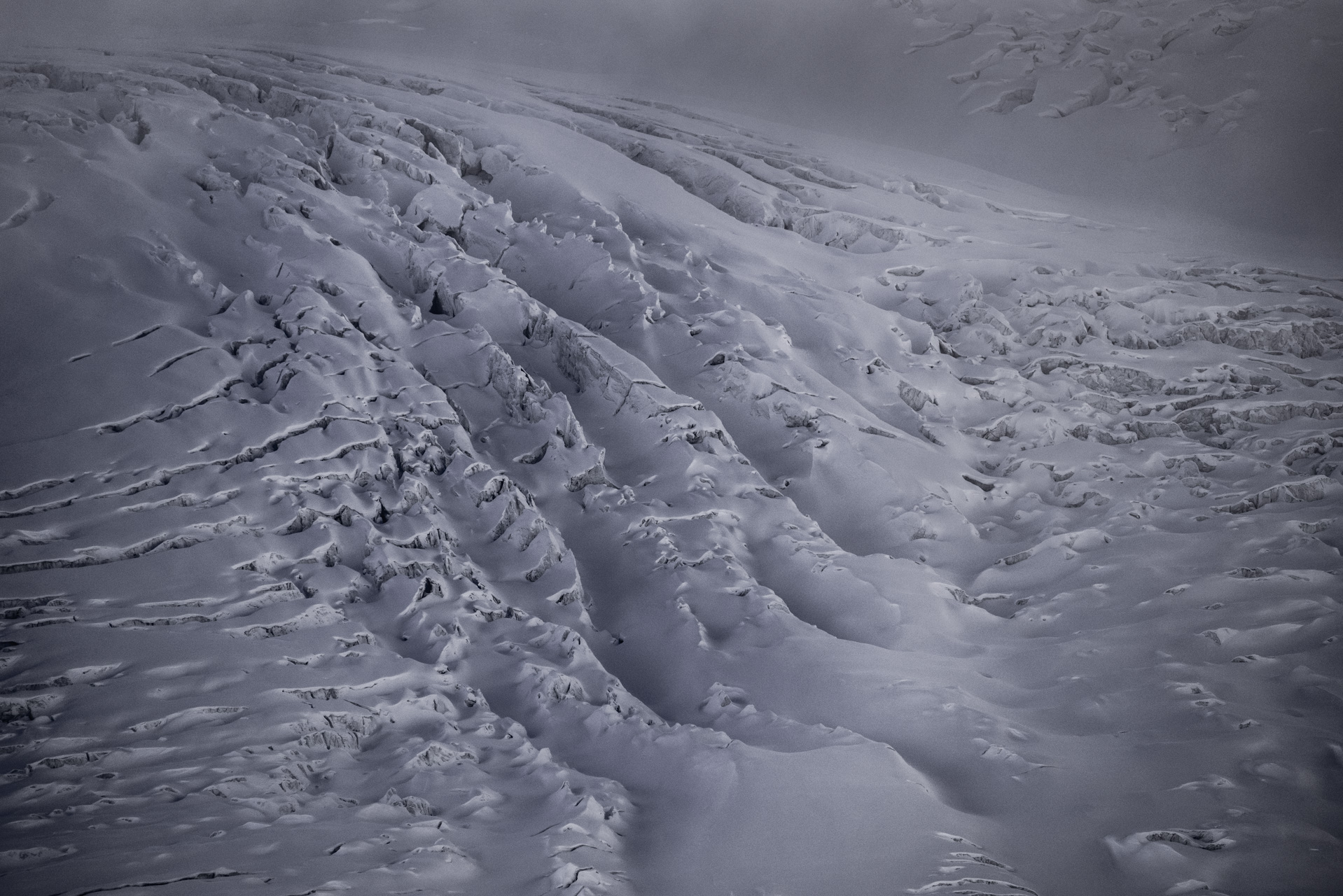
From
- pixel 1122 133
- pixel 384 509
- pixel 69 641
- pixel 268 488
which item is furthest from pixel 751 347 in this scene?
pixel 1122 133

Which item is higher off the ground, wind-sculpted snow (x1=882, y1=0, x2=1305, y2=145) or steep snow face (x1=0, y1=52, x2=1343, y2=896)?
wind-sculpted snow (x1=882, y1=0, x2=1305, y2=145)

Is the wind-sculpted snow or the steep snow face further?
the wind-sculpted snow

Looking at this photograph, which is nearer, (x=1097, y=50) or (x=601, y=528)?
(x=601, y=528)

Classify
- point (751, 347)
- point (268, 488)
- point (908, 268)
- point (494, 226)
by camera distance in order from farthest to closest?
1. point (908, 268)
2. point (494, 226)
3. point (751, 347)
4. point (268, 488)

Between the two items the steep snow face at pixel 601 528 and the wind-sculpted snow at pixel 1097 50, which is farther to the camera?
the wind-sculpted snow at pixel 1097 50

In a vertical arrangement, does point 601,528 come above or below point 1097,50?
below

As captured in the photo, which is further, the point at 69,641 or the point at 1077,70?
the point at 1077,70

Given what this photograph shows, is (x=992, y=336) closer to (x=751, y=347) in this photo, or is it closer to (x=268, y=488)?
(x=751, y=347)

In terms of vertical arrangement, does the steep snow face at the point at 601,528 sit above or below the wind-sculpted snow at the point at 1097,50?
below
